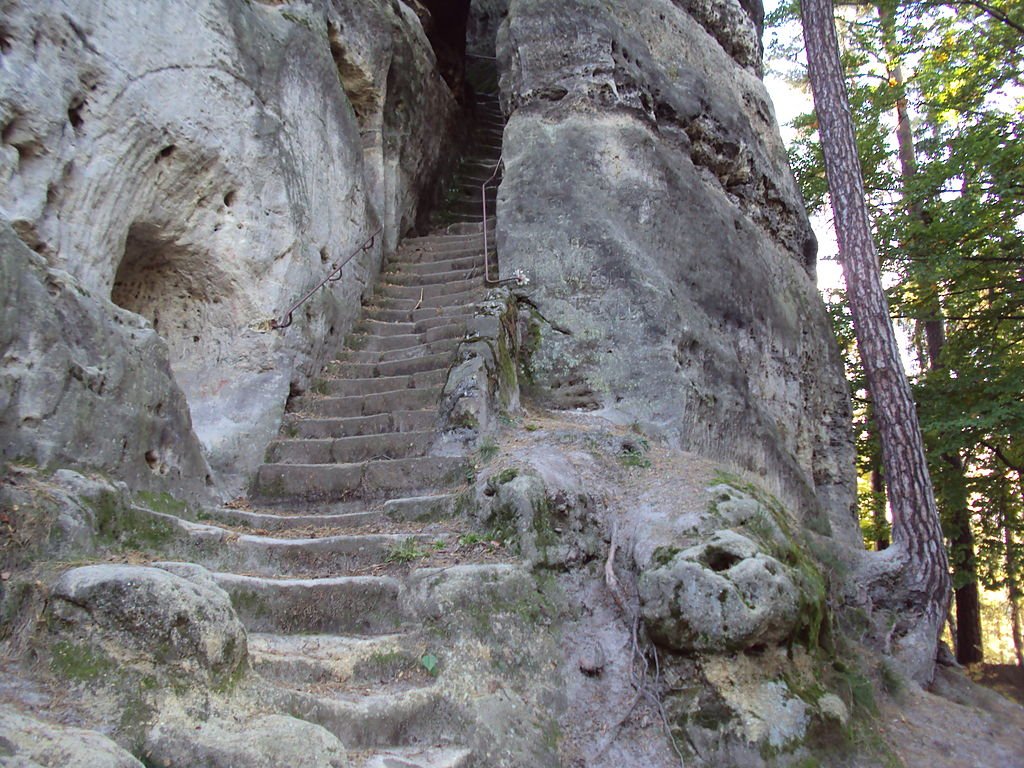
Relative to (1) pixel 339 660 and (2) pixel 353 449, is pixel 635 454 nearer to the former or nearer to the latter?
(2) pixel 353 449

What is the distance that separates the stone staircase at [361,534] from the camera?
13.0 ft

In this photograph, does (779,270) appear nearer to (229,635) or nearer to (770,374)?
(770,374)

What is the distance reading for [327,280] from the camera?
8.55m

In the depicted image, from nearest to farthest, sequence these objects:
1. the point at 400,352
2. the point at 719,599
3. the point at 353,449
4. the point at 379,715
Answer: the point at 379,715 < the point at 719,599 < the point at 353,449 < the point at 400,352

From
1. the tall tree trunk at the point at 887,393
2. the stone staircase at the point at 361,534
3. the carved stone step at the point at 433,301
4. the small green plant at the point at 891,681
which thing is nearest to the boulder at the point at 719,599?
the stone staircase at the point at 361,534

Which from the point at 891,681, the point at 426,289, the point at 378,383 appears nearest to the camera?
the point at 891,681

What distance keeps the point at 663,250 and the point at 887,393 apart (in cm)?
299

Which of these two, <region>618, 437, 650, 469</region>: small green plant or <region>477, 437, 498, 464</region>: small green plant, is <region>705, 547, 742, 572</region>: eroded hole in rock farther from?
<region>477, 437, 498, 464</region>: small green plant

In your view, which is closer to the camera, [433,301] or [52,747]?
[52,747]

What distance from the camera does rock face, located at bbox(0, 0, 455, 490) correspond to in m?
5.41

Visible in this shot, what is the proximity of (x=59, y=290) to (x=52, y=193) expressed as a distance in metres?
1.11

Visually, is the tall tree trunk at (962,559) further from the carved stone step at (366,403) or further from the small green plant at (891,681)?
the carved stone step at (366,403)

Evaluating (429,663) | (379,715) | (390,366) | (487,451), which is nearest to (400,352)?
(390,366)

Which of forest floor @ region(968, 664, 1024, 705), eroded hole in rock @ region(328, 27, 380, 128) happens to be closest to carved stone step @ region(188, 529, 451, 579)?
eroded hole in rock @ region(328, 27, 380, 128)
